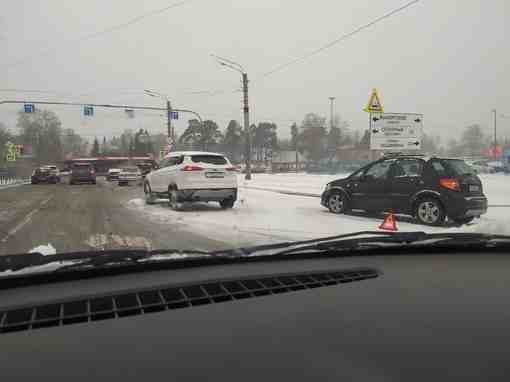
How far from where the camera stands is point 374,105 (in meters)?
10.6

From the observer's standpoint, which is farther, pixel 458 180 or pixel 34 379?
pixel 458 180

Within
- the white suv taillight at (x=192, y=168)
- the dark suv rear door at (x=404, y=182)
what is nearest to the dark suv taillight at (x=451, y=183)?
the dark suv rear door at (x=404, y=182)

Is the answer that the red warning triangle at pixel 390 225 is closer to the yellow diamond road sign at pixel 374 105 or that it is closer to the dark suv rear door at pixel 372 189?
the dark suv rear door at pixel 372 189

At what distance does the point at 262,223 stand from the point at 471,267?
5387 mm

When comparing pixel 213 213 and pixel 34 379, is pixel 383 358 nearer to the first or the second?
pixel 34 379

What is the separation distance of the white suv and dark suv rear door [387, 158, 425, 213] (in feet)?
12.2

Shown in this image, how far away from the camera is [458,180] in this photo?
27.4 ft

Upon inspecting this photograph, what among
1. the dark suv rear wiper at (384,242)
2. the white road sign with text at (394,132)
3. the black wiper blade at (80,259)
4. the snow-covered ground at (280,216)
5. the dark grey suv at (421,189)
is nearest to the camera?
the black wiper blade at (80,259)

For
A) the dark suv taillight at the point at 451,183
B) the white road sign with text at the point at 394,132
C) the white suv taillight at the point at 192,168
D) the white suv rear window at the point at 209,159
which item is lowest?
the dark suv taillight at the point at 451,183

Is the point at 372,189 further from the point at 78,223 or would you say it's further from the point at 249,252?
the point at 249,252

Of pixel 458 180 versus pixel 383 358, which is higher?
pixel 458 180

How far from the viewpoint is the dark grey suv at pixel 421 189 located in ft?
27.1

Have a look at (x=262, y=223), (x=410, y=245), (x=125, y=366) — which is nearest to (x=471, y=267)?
(x=410, y=245)

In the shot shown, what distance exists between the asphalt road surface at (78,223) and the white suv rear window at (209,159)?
2.02 meters
